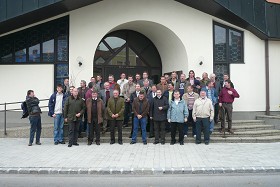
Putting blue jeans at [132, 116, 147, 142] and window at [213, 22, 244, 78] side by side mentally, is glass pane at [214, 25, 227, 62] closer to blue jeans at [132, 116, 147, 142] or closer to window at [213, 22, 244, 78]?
window at [213, 22, 244, 78]

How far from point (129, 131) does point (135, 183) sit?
521 cm

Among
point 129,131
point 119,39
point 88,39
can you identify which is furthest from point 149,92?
point 119,39

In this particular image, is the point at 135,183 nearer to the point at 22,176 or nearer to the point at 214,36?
the point at 22,176

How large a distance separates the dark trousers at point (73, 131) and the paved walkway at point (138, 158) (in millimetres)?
305

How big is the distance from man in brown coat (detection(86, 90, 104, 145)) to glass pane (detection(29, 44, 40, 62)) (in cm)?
392

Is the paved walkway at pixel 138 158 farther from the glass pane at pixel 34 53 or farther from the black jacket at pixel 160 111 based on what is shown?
the glass pane at pixel 34 53

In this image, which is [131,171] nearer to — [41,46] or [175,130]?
[175,130]

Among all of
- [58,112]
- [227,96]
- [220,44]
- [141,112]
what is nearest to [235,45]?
[220,44]

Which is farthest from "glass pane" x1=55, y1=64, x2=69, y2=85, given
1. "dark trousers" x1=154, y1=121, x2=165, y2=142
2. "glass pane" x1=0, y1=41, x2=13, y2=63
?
"dark trousers" x1=154, y1=121, x2=165, y2=142

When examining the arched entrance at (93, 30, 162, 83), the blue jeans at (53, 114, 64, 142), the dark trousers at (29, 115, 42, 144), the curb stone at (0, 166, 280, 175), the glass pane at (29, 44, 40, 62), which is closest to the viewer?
the curb stone at (0, 166, 280, 175)

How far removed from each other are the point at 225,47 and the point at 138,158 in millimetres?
7994

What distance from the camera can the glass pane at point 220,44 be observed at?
1405cm

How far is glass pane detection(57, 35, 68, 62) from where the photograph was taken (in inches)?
512

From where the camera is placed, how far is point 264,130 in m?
12.2
